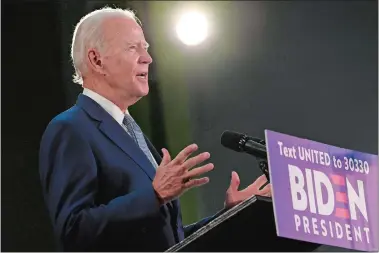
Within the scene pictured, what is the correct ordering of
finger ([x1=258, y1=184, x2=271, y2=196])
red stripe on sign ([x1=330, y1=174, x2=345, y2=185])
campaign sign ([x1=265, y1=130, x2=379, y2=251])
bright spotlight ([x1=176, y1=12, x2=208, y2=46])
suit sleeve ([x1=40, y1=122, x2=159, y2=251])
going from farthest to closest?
bright spotlight ([x1=176, y1=12, x2=208, y2=46]), finger ([x1=258, y1=184, x2=271, y2=196]), suit sleeve ([x1=40, y1=122, x2=159, y2=251]), red stripe on sign ([x1=330, y1=174, x2=345, y2=185]), campaign sign ([x1=265, y1=130, x2=379, y2=251])

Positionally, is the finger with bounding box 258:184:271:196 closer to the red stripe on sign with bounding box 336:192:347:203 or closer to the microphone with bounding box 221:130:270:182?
the microphone with bounding box 221:130:270:182

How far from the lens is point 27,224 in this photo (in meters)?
1.81

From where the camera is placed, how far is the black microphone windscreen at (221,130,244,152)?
5.48 feet

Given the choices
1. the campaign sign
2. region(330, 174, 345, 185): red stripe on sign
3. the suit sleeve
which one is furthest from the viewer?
the suit sleeve

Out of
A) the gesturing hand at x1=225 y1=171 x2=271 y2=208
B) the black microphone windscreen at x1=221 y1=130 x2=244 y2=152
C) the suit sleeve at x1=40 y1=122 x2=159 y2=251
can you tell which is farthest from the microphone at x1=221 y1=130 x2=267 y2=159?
the suit sleeve at x1=40 y1=122 x2=159 y2=251

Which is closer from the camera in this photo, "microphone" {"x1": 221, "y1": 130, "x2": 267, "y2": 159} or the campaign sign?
the campaign sign

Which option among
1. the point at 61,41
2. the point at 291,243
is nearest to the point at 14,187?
the point at 61,41

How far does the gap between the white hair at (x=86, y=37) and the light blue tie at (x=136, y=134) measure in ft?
0.53

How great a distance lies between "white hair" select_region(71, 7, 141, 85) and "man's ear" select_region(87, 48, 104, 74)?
1 centimetres

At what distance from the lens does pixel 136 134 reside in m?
1.81

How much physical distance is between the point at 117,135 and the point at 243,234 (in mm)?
424

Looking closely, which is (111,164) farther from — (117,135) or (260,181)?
(260,181)

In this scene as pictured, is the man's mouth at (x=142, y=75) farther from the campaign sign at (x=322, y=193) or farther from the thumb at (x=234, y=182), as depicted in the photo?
the campaign sign at (x=322, y=193)

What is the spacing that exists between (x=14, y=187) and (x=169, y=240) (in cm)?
43
